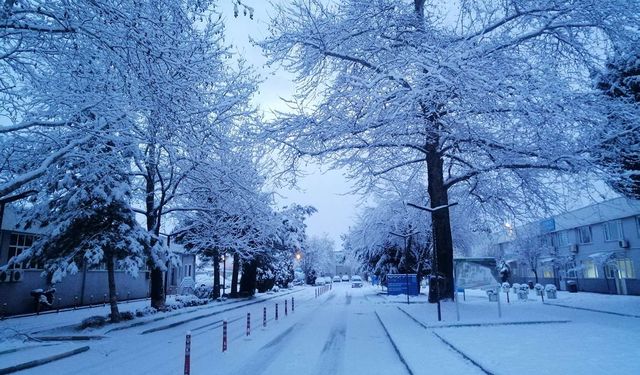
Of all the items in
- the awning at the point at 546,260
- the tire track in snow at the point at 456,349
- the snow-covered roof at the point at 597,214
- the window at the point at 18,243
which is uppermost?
the snow-covered roof at the point at 597,214

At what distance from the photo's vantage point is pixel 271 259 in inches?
1522

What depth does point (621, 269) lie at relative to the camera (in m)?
34.0

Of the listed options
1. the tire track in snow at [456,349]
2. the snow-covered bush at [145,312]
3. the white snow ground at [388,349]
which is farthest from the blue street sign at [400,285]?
the snow-covered bush at [145,312]

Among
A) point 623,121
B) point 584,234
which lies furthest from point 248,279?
point 623,121

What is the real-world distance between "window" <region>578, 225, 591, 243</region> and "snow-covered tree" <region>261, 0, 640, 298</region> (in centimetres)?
2326

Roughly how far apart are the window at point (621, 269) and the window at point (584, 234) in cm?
400

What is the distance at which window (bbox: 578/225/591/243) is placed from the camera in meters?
39.2

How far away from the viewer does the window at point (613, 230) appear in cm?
3417

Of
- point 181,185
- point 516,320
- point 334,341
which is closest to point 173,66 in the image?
point 334,341

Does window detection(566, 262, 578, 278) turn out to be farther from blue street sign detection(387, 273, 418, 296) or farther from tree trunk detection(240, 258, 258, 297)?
tree trunk detection(240, 258, 258, 297)

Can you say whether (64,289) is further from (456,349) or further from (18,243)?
(456,349)

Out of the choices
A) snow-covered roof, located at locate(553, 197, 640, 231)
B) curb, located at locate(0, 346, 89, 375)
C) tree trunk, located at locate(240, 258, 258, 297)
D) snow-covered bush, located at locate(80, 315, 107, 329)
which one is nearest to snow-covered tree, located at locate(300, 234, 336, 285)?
tree trunk, located at locate(240, 258, 258, 297)

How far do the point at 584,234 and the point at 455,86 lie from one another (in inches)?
1347

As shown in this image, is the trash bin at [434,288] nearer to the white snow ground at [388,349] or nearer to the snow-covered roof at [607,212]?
the white snow ground at [388,349]
